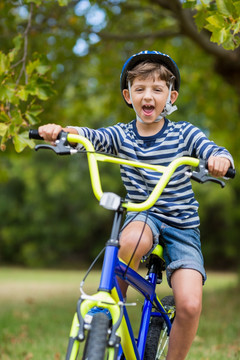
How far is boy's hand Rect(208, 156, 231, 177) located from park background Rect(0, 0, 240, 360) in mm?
1051

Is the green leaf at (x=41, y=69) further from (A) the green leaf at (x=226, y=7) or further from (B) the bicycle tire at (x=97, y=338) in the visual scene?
(B) the bicycle tire at (x=97, y=338)

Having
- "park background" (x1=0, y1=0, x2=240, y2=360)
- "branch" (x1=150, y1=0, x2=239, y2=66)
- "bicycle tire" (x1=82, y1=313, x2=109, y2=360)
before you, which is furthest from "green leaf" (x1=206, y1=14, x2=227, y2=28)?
"branch" (x1=150, y1=0, x2=239, y2=66)

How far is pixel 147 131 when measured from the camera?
2.69 metres

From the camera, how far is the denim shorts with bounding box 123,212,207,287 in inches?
96.0

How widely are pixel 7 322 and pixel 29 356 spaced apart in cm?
262

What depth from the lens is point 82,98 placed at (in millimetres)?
9297

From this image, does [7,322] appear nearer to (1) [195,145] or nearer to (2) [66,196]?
(1) [195,145]

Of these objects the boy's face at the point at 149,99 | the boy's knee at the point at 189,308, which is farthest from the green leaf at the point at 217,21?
the boy's knee at the point at 189,308

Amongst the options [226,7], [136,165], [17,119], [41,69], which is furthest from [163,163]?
[41,69]

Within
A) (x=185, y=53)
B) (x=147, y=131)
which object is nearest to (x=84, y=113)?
(x=185, y=53)

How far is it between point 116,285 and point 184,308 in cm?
45

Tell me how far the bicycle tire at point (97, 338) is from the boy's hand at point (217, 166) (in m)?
0.78

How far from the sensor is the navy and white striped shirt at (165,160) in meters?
2.57

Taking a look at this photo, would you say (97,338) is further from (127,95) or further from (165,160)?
(127,95)
